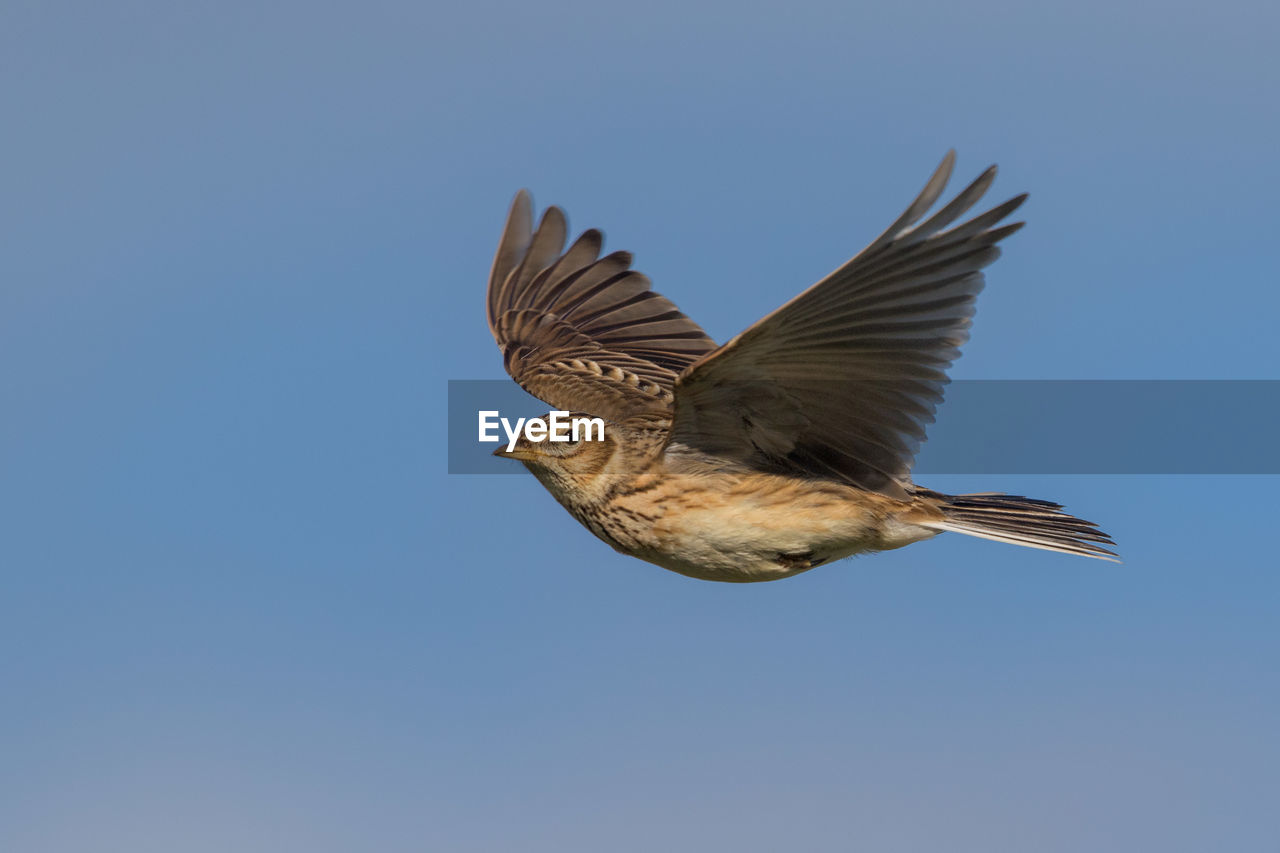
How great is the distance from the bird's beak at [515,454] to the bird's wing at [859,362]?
965mm

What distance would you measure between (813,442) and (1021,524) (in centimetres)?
144

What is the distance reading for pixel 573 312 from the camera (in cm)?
1260

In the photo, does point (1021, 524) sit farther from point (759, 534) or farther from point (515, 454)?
point (515, 454)

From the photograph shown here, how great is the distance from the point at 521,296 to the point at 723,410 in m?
4.62

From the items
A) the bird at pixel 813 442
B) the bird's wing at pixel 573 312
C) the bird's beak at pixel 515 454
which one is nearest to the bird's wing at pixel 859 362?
the bird at pixel 813 442

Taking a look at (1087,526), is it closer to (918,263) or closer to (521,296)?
(918,263)

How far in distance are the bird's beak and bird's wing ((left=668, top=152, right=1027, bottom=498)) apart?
3.17 ft

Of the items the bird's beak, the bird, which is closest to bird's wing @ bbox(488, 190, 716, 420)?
the bird

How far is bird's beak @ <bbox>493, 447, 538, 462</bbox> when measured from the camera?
9164mm

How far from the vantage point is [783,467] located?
9000 millimetres

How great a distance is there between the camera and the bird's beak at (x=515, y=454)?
361 inches

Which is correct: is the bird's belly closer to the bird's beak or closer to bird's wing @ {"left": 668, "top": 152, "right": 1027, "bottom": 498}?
bird's wing @ {"left": 668, "top": 152, "right": 1027, "bottom": 498}

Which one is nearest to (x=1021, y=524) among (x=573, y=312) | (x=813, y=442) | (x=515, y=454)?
(x=813, y=442)

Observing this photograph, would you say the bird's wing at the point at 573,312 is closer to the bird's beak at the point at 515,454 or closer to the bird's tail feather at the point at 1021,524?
the bird's beak at the point at 515,454
